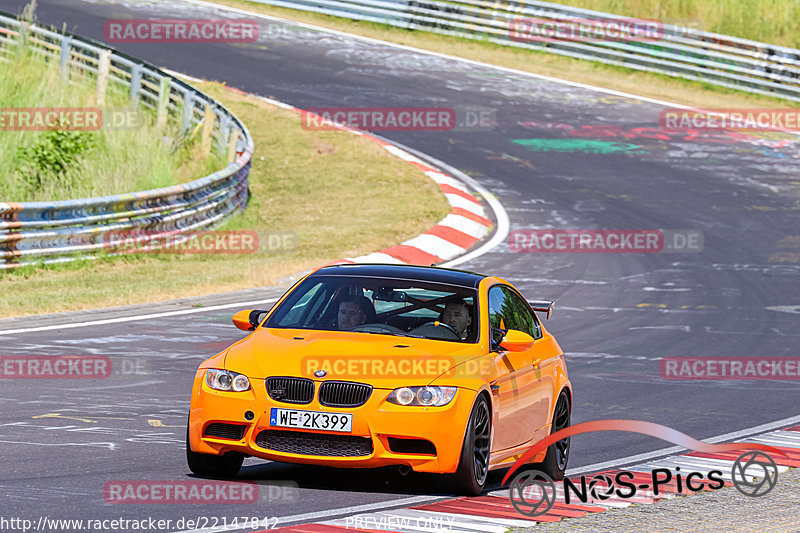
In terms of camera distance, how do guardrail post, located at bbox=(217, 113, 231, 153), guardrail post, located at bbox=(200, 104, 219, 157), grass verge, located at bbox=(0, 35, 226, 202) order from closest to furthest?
grass verge, located at bbox=(0, 35, 226, 202)
guardrail post, located at bbox=(200, 104, 219, 157)
guardrail post, located at bbox=(217, 113, 231, 153)

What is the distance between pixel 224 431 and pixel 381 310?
1.64 m

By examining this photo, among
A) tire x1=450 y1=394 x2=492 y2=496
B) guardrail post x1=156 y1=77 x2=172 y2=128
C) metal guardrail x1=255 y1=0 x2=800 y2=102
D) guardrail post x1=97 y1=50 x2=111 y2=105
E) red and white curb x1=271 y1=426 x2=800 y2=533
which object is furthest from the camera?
metal guardrail x1=255 y1=0 x2=800 y2=102

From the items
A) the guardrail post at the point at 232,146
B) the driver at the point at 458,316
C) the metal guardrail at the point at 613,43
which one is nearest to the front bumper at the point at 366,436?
the driver at the point at 458,316

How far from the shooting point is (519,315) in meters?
9.04

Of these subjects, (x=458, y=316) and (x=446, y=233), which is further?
(x=446, y=233)

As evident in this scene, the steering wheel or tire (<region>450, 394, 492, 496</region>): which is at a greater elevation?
the steering wheel

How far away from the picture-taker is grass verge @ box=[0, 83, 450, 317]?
1616 centimetres

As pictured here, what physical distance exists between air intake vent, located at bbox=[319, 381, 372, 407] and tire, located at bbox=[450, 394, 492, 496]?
0.61 meters

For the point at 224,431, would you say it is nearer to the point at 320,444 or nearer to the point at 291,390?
the point at 291,390

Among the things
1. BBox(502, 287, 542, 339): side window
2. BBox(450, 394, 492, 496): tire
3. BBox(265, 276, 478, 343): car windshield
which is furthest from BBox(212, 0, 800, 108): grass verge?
BBox(450, 394, 492, 496): tire

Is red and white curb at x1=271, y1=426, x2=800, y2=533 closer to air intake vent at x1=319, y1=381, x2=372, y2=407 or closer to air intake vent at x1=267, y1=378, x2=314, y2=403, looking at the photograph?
air intake vent at x1=319, y1=381, x2=372, y2=407

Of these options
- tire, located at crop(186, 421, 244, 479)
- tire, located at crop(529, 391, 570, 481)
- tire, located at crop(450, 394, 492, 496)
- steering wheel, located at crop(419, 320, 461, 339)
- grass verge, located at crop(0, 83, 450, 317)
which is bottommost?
grass verge, located at crop(0, 83, 450, 317)

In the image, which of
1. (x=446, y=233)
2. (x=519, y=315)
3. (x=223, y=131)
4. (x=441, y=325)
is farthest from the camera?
(x=223, y=131)

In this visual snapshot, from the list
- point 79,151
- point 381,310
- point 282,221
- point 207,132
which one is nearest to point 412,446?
point 381,310
